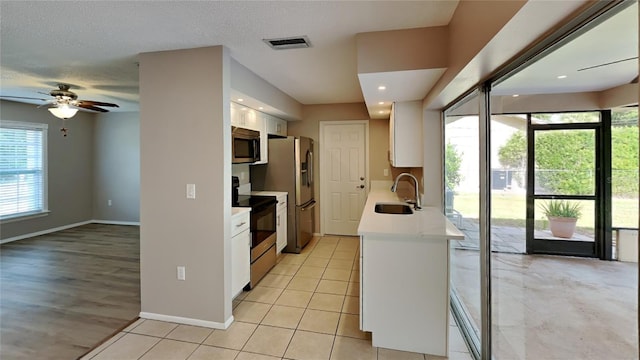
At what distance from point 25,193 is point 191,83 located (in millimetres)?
5151

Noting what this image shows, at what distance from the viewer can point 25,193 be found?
540 cm

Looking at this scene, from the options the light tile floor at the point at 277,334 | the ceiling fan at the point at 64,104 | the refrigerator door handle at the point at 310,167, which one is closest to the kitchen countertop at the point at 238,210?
the light tile floor at the point at 277,334

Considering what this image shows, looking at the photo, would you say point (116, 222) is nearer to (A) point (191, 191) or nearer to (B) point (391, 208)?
(A) point (191, 191)

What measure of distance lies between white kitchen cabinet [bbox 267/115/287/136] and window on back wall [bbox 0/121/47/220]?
4.41 m

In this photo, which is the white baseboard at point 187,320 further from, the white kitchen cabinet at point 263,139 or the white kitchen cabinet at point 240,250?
the white kitchen cabinet at point 263,139

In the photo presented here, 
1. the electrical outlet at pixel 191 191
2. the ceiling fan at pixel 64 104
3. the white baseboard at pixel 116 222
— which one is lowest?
the white baseboard at pixel 116 222

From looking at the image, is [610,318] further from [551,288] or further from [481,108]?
[481,108]

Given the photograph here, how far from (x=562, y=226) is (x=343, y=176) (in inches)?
164

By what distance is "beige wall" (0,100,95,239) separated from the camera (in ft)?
17.3

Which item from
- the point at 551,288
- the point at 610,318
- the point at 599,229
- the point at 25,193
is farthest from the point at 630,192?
the point at 25,193

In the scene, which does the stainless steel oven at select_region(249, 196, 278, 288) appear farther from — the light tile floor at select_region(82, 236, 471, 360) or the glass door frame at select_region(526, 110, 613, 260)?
the glass door frame at select_region(526, 110, 613, 260)

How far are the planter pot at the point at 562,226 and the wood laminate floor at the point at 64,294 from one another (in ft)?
10.3

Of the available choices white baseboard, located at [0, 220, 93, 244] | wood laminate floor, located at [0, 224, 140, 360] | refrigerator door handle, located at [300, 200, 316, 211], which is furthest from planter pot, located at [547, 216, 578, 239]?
white baseboard, located at [0, 220, 93, 244]

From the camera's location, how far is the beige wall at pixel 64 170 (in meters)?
5.28
